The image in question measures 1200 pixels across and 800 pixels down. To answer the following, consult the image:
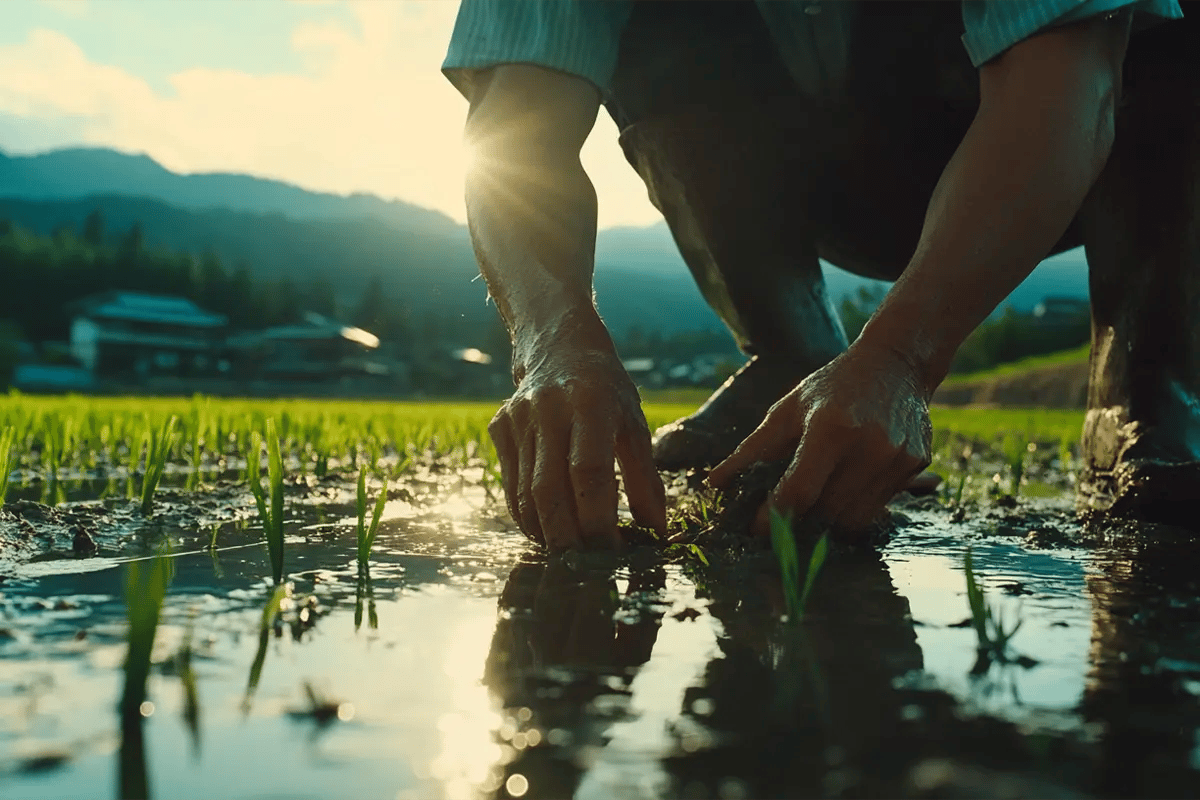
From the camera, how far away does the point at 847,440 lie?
4.26 ft

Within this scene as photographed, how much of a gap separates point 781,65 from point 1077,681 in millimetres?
2241

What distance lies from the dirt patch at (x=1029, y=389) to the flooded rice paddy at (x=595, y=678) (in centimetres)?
2967

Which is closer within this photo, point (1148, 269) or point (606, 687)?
point (606, 687)

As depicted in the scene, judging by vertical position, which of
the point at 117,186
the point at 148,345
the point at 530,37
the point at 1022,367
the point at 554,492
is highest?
the point at 117,186

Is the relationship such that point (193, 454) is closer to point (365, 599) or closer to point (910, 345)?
point (365, 599)

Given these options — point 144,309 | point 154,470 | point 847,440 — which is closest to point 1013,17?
point 847,440

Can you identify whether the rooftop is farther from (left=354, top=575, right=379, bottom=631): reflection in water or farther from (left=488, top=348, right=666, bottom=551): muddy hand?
(left=354, top=575, right=379, bottom=631): reflection in water

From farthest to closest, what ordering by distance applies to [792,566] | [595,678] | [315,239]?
[315,239]
[792,566]
[595,678]

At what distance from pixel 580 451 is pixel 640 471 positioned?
13 centimetres

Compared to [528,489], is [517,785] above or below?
below

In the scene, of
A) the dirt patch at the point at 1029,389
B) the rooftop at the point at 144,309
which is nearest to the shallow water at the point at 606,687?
the dirt patch at the point at 1029,389

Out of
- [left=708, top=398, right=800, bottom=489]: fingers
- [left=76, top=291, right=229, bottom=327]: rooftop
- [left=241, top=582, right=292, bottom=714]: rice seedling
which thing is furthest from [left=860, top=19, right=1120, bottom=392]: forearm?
[left=76, top=291, right=229, bottom=327]: rooftop

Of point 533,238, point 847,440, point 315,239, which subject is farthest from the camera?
point 315,239

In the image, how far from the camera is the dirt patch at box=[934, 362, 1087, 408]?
30.1 meters
